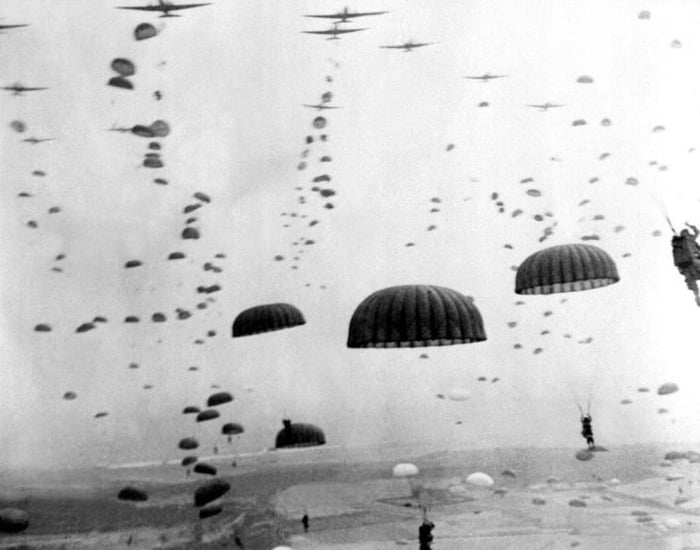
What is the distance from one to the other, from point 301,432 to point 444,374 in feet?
3.04

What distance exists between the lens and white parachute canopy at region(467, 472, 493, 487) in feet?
15.5

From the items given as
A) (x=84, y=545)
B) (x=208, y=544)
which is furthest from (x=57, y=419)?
(x=208, y=544)

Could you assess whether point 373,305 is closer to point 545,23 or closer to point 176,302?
point 176,302

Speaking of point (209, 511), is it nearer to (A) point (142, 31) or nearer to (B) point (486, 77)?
(A) point (142, 31)

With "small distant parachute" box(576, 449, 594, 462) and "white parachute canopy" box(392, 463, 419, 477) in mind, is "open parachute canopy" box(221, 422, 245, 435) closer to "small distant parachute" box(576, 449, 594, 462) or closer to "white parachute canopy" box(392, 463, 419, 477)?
"white parachute canopy" box(392, 463, 419, 477)

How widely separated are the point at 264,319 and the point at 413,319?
897mm

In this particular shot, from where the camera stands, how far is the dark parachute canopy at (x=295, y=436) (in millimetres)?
4555

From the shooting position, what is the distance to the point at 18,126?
446cm

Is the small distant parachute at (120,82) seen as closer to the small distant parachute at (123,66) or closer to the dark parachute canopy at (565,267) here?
the small distant parachute at (123,66)

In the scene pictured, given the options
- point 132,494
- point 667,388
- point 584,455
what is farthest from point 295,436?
point 667,388

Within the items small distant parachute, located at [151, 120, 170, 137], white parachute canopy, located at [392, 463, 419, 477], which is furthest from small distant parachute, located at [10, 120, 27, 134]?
white parachute canopy, located at [392, 463, 419, 477]

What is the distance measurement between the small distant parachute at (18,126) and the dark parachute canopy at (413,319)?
6.80ft

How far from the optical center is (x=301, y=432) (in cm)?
→ 457

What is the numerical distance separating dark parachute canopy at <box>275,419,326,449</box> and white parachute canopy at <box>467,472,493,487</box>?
0.92m
